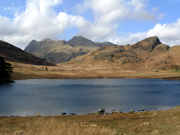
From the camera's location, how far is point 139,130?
61.4 ft

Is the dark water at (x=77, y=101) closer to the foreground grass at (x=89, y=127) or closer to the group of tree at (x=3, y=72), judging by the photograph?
the foreground grass at (x=89, y=127)

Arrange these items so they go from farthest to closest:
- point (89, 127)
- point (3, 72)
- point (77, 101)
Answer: point (3, 72)
point (77, 101)
point (89, 127)

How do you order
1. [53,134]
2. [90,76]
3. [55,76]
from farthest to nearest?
[90,76]
[55,76]
[53,134]

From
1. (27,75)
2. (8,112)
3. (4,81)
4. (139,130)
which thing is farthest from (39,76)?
(139,130)

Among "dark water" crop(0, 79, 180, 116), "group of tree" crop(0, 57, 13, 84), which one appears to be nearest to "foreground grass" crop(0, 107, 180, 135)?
"dark water" crop(0, 79, 180, 116)

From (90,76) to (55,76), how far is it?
3512 cm

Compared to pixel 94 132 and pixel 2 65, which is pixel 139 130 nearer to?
pixel 94 132

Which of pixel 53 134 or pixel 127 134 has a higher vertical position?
pixel 53 134

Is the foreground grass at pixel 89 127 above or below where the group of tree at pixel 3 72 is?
below

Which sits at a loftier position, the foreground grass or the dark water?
the foreground grass

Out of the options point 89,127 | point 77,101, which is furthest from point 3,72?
point 89,127

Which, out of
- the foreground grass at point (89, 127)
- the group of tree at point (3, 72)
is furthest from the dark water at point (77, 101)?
the group of tree at point (3, 72)

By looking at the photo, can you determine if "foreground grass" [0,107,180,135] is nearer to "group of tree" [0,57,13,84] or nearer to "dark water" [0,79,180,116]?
"dark water" [0,79,180,116]

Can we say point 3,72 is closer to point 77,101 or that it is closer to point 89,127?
point 77,101
